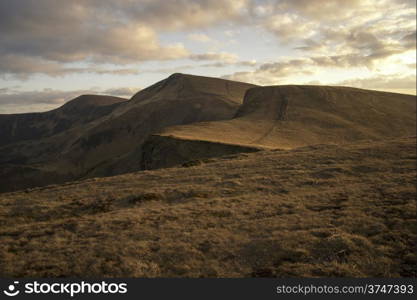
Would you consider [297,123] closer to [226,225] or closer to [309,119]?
[309,119]

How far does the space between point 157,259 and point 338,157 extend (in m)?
24.7

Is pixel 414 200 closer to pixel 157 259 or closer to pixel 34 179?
pixel 157 259

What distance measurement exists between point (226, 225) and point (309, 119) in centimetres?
9537

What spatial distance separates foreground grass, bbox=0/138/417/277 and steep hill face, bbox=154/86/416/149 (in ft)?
127

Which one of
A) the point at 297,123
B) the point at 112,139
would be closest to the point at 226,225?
the point at 297,123

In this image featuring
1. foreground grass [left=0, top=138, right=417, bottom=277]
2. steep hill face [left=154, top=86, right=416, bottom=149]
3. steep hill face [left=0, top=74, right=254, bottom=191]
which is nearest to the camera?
foreground grass [left=0, top=138, right=417, bottom=277]

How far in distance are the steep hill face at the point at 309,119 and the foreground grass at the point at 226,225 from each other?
38.7 metres

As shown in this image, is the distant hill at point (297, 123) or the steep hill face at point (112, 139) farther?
the steep hill face at point (112, 139)

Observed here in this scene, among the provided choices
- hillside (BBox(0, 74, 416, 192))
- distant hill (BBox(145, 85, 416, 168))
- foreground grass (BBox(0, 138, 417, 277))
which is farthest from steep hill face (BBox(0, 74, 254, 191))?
foreground grass (BBox(0, 138, 417, 277))

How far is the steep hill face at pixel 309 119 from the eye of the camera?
258ft

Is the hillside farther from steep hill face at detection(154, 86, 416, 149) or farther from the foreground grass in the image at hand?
the foreground grass

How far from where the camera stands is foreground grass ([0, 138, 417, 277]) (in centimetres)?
1266

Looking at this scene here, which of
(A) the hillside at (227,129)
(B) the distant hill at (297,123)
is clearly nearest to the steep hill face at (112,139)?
(A) the hillside at (227,129)

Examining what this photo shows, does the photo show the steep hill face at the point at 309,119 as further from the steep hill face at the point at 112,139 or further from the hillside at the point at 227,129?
the steep hill face at the point at 112,139
